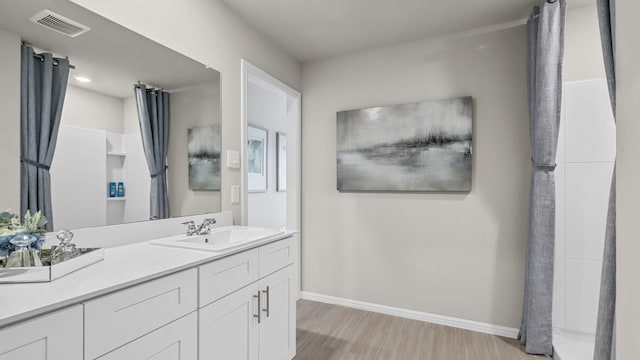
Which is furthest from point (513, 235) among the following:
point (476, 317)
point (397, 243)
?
point (397, 243)

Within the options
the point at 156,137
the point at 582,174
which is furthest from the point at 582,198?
the point at 156,137

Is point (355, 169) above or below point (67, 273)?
above

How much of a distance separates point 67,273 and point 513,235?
2.77 meters

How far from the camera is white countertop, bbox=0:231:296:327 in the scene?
772 mm

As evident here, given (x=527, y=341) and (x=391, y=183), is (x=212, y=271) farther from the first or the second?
(x=527, y=341)

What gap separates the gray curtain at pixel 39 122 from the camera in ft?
4.04

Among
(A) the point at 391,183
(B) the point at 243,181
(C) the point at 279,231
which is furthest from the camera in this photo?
(A) the point at 391,183

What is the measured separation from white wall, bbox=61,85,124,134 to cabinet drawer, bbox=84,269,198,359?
0.88 meters

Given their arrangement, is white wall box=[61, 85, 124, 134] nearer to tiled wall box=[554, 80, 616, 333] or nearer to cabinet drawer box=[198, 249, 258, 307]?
cabinet drawer box=[198, 249, 258, 307]

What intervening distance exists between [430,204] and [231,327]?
193cm

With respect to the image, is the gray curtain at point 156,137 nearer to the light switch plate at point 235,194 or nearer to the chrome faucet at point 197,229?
the chrome faucet at point 197,229

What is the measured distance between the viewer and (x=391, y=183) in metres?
2.79

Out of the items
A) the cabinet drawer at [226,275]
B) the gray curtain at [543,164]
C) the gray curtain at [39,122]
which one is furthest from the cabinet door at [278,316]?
the gray curtain at [543,164]

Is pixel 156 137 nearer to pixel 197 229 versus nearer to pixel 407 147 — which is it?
pixel 197 229
